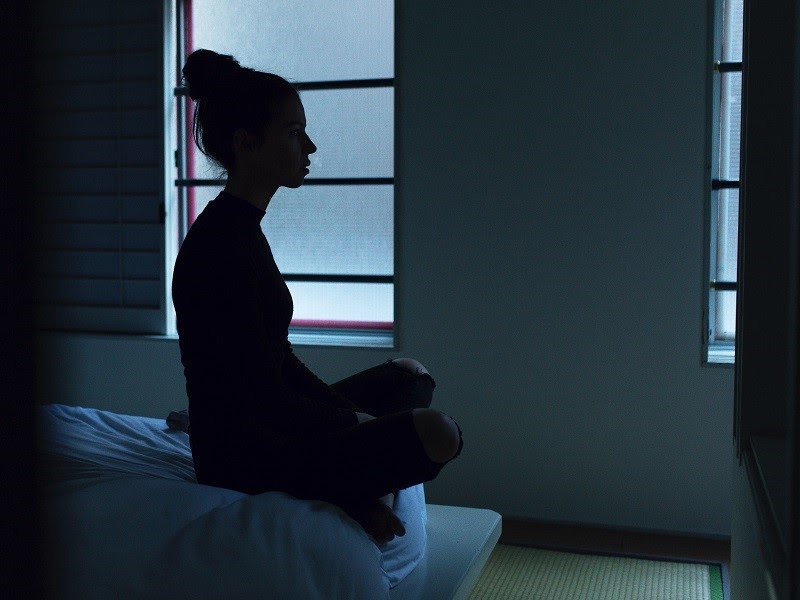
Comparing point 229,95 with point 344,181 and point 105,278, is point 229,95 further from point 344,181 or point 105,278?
point 105,278

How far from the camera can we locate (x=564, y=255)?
2855 millimetres

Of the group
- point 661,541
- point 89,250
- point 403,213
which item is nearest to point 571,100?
point 403,213

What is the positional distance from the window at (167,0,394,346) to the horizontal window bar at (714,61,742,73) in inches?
42.7

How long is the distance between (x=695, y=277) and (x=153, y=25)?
218cm

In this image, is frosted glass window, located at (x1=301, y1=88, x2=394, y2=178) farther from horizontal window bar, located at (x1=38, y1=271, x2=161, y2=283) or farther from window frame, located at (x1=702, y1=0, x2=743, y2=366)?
window frame, located at (x1=702, y1=0, x2=743, y2=366)

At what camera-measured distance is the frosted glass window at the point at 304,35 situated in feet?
10.2

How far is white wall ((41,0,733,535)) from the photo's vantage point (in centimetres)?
274

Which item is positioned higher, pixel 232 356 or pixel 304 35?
pixel 304 35

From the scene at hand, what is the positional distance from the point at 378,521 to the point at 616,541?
1327 mm

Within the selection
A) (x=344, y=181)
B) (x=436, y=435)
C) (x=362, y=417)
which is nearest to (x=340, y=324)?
(x=344, y=181)

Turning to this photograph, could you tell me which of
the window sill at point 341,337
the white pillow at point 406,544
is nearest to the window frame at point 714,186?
the window sill at point 341,337

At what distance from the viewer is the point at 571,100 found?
111 inches

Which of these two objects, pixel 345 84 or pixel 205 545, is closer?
pixel 205 545

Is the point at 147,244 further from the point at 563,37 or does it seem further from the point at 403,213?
the point at 563,37
